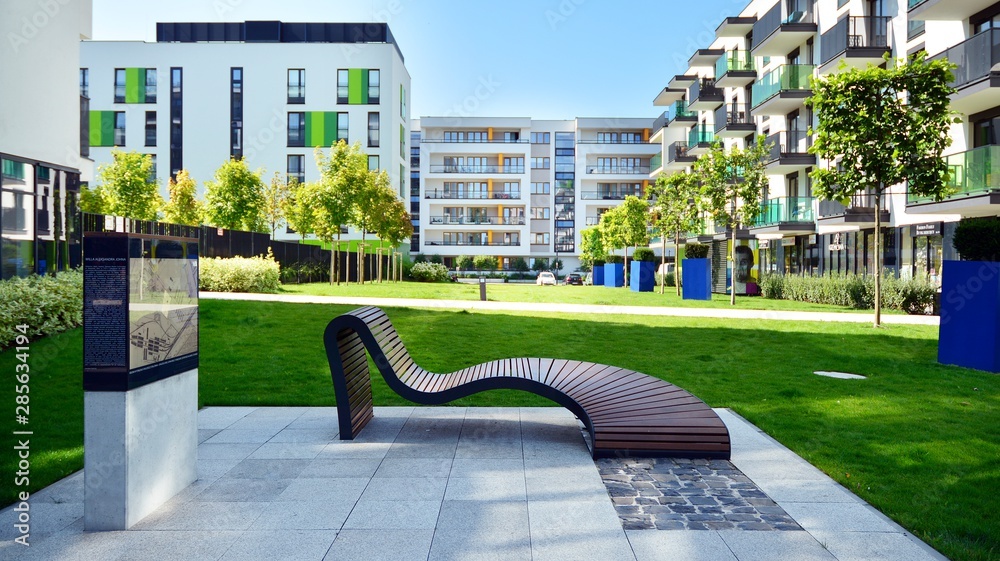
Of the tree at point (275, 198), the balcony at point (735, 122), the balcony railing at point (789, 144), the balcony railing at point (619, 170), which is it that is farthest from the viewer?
the balcony railing at point (619, 170)

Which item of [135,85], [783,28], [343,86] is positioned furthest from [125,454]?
[135,85]

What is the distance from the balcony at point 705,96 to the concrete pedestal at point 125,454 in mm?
43767

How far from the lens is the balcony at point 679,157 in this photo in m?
48.5

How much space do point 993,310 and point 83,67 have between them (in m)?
61.0

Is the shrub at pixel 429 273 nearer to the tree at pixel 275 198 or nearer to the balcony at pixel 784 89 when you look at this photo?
the tree at pixel 275 198

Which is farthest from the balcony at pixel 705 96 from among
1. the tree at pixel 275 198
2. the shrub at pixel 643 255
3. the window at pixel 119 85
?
the window at pixel 119 85

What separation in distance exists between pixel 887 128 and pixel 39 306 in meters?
16.4

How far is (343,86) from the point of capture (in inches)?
2111

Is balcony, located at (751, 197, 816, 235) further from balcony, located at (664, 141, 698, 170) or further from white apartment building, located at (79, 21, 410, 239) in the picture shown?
white apartment building, located at (79, 21, 410, 239)

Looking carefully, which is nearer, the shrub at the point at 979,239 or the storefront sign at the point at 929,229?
the shrub at the point at 979,239

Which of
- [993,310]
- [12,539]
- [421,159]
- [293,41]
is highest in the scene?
[293,41]

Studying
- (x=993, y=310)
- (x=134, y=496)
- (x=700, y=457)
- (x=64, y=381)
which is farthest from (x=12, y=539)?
(x=993, y=310)

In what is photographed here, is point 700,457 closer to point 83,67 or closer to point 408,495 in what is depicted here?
point 408,495

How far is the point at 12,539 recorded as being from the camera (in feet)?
13.3
